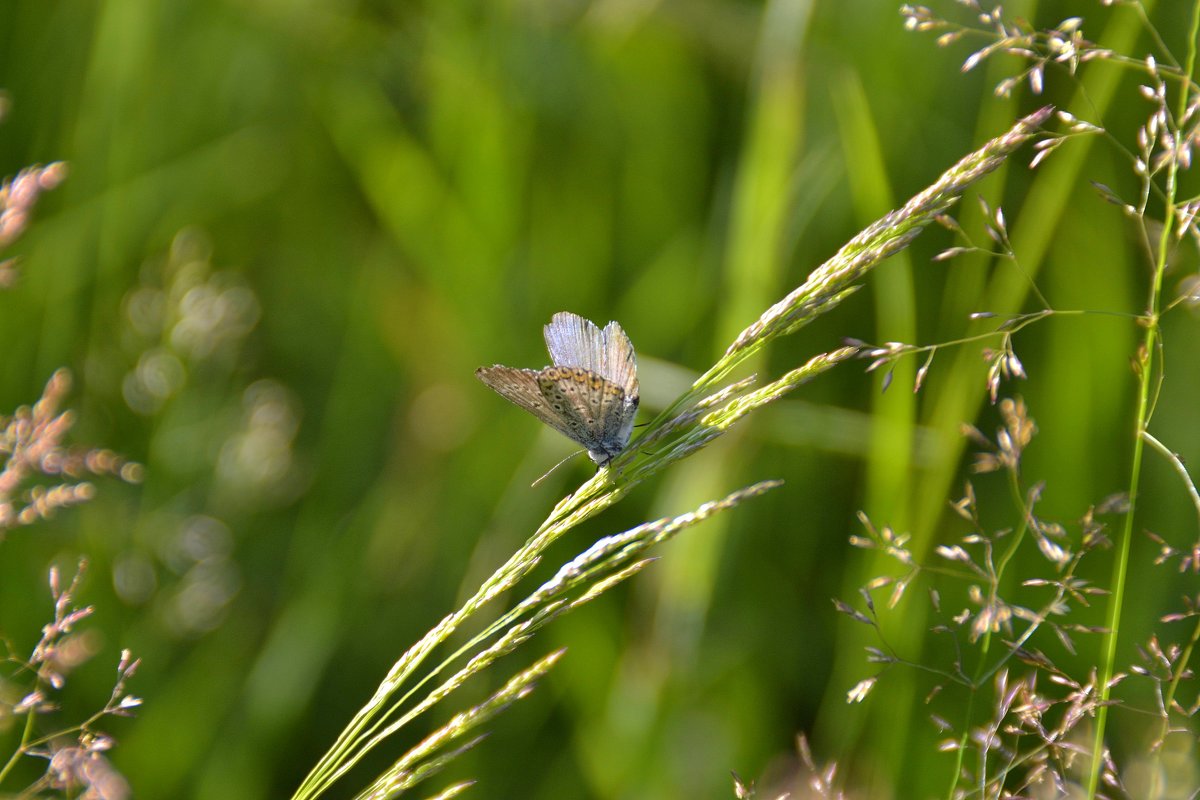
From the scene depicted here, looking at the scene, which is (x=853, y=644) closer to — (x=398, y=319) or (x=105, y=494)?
(x=398, y=319)

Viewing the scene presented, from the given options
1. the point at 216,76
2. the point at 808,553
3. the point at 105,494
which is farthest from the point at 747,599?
the point at 216,76

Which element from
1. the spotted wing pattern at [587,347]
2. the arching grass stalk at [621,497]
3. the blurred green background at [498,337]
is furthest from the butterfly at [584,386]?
the blurred green background at [498,337]

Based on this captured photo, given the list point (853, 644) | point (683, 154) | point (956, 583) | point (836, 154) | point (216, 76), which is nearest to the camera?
point (853, 644)

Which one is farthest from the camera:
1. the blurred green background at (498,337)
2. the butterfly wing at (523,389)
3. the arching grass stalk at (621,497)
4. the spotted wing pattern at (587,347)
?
the blurred green background at (498,337)

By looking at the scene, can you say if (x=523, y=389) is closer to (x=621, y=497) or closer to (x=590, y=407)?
(x=590, y=407)

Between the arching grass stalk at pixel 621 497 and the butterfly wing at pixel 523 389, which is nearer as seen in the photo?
the arching grass stalk at pixel 621 497

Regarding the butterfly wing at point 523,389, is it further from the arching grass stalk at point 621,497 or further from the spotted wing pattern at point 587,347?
the arching grass stalk at point 621,497

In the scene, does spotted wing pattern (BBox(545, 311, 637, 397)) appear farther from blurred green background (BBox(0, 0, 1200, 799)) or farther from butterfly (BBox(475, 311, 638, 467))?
blurred green background (BBox(0, 0, 1200, 799))
